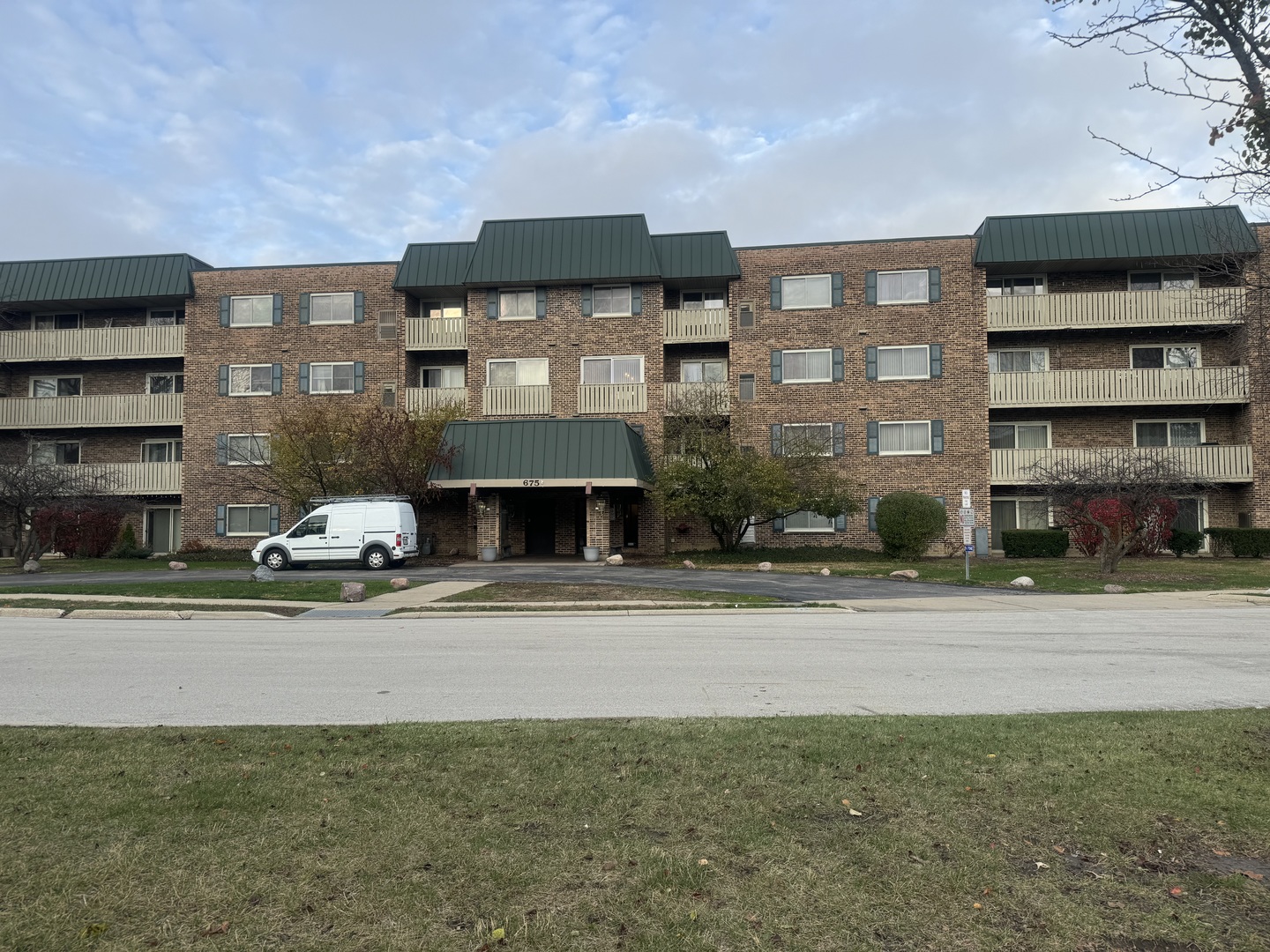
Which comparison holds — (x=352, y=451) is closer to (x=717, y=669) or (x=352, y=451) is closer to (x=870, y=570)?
(x=870, y=570)

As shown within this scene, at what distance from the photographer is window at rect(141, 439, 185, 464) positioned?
3853cm

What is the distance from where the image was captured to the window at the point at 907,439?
33719mm

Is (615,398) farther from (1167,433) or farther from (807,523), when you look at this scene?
(1167,433)

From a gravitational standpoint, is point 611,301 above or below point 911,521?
above

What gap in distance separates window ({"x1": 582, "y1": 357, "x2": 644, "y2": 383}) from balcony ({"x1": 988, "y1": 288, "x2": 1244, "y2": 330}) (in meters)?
13.4

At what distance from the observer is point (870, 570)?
2528 centimetres

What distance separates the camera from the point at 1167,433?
113 ft

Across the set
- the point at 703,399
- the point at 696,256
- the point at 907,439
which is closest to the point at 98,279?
the point at 696,256

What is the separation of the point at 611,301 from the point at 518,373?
4.62m

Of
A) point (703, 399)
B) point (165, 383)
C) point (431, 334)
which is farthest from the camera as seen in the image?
point (165, 383)

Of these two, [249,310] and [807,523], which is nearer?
[807,523]

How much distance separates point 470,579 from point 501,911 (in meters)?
20.0

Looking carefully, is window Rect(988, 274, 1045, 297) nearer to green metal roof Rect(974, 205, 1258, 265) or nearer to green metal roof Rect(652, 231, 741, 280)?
green metal roof Rect(974, 205, 1258, 265)

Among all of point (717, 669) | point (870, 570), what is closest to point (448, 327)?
point (870, 570)
